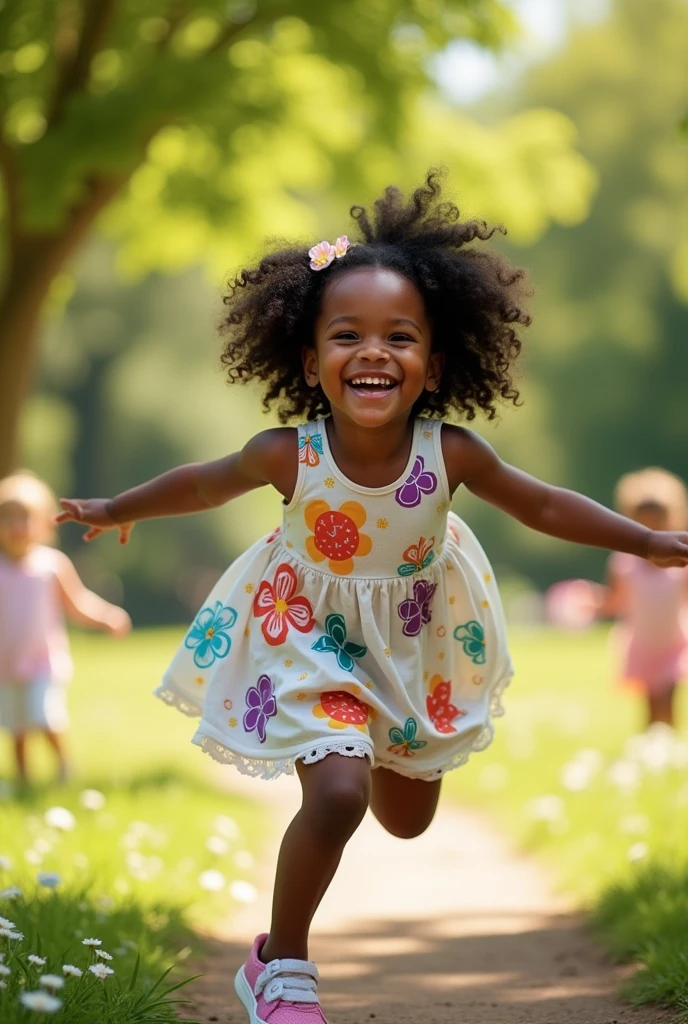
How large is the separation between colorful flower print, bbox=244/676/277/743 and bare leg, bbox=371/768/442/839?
0.61m

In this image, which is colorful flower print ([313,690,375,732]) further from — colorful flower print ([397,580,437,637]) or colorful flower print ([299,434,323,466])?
colorful flower print ([299,434,323,466])

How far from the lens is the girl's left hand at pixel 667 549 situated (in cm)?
344

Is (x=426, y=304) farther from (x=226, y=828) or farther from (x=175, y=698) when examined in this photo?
(x=226, y=828)

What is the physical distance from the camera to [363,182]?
10.1 m

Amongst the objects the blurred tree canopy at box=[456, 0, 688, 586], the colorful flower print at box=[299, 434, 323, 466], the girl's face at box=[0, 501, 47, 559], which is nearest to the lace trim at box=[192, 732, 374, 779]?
the colorful flower print at box=[299, 434, 323, 466]

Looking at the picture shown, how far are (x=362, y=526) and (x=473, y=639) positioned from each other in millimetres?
582

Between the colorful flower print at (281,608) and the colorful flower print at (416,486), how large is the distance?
0.35 meters

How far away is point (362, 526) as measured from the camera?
3430 mm

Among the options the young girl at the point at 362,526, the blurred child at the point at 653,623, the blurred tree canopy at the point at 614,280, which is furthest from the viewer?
the blurred tree canopy at the point at 614,280

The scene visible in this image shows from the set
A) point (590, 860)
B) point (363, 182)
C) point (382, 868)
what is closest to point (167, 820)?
point (382, 868)

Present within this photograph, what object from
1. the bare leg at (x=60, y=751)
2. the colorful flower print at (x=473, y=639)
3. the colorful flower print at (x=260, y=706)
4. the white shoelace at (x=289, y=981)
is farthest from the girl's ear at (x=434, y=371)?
the bare leg at (x=60, y=751)

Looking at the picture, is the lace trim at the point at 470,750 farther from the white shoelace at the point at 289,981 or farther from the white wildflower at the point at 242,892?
the white wildflower at the point at 242,892

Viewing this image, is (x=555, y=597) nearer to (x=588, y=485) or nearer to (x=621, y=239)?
(x=588, y=485)

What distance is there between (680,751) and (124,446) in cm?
2404
